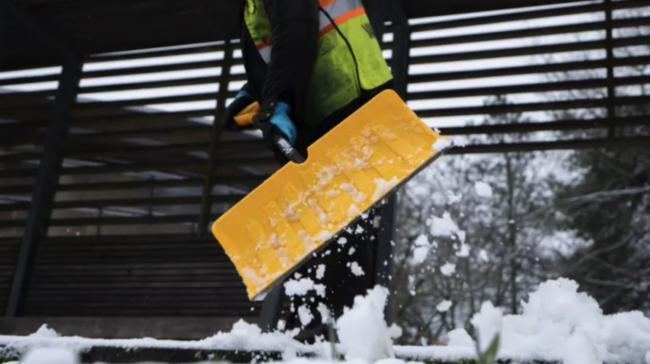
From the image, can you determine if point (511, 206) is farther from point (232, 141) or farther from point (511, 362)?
point (511, 362)

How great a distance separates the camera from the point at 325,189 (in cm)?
238

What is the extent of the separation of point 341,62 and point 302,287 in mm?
695

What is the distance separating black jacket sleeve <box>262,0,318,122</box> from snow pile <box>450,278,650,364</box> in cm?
101

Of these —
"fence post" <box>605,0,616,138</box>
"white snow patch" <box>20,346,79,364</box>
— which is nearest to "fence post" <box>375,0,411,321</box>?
"fence post" <box>605,0,616,138</box>

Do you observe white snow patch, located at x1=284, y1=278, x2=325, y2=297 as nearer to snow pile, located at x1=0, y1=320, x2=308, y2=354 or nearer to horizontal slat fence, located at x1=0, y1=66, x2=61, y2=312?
snow pile, located at x1=0, y1=320, x2=308, y2=354

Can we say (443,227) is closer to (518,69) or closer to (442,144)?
(442,144)

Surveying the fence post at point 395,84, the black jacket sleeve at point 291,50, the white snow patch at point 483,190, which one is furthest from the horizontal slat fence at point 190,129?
the black jacket sleeve at point 291,50

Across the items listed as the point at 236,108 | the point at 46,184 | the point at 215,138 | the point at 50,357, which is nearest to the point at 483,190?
the point at 236,108

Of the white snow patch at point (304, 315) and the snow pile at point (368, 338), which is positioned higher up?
the white snow patch at point (304, 315)

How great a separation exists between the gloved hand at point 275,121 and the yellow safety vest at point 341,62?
20 cm

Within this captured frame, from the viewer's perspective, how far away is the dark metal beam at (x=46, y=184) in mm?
5250

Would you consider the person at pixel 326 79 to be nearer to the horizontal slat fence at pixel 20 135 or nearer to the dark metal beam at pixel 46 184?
the dark metal beam at pixel 46 184

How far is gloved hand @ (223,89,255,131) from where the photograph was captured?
9.01ft

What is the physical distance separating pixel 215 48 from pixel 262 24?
2761 mm
